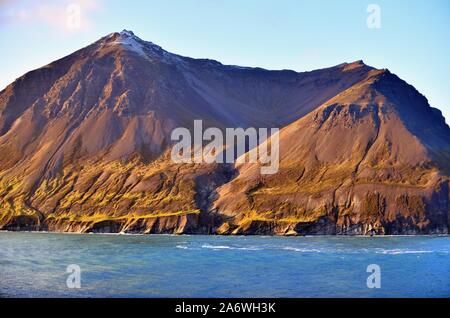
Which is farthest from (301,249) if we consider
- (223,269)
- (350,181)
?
(350,181)

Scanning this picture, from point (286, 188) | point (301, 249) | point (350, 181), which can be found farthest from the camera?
point (286, 188)

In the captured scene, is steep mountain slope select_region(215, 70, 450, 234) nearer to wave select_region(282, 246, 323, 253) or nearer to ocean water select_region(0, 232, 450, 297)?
ocean water select_region(0, 232, 450, 297)

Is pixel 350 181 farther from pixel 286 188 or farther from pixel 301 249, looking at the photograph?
pixel 301 249

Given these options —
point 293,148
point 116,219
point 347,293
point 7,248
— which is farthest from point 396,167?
point 347,293

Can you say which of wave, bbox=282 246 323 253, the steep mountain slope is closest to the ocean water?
wave, bbox=282 246 323 253

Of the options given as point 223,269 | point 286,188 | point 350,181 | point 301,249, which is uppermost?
point 350,181

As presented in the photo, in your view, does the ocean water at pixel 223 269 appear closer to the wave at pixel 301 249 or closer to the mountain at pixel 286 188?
the wave at pixel 301 249

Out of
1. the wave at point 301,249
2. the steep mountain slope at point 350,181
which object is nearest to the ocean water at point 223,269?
the wave at point 301,249

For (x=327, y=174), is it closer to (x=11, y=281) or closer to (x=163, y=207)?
(x=163, y=207)
